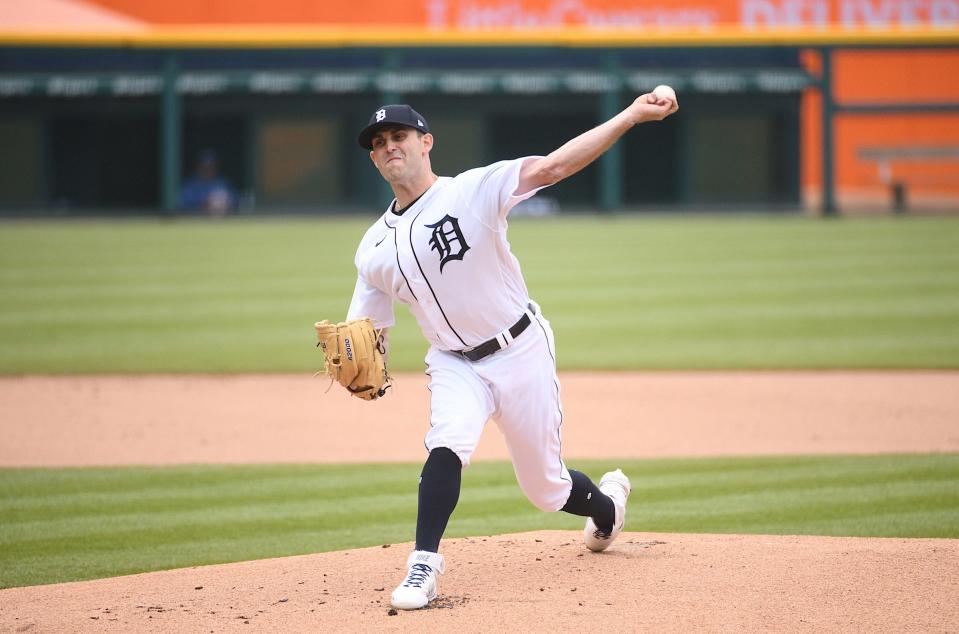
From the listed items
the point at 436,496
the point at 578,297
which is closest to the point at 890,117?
the point at 578,297

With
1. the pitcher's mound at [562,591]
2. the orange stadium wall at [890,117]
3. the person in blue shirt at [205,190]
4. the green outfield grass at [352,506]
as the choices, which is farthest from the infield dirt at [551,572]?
the orange stadium wall at [890,117]

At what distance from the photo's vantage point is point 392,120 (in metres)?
4.21

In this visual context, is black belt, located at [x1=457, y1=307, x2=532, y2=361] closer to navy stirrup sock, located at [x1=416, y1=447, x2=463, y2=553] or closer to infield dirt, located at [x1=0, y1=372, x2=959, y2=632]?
navy stirrup sock, located at [x1=416, y1=447, x2=463, y2=553]

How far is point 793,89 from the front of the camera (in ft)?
83.7

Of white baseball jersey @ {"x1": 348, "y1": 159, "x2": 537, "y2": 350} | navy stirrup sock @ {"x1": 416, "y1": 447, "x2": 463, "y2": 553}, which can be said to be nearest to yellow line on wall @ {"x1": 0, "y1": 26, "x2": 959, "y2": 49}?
white baseball jersey @ {"x1": 348, "y1": 159, "x2": 537, "y2": 350}

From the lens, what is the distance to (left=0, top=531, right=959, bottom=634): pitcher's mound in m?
3.89

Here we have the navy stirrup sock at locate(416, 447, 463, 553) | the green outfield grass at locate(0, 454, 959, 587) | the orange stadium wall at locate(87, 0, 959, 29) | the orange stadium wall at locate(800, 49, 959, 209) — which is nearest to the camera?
the navy stirrup sock at locate(416, 447, 463, 553)

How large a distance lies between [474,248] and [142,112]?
76.8 ft

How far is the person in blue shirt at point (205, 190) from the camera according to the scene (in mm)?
25938

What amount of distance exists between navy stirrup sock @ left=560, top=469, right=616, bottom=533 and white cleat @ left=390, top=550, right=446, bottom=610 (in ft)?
2.25

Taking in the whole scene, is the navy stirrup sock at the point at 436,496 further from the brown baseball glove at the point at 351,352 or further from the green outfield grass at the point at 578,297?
the green outfield grass at the point at 578,297

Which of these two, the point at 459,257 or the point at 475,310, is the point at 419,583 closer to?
the point at 475,310

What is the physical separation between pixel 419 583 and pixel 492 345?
33.7 inches

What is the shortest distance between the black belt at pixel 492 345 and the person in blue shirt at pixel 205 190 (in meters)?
22.0
